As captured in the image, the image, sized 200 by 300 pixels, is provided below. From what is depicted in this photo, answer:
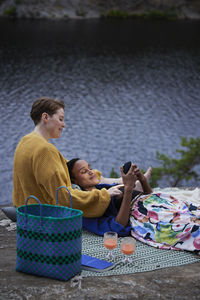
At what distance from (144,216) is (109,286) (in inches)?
42.0

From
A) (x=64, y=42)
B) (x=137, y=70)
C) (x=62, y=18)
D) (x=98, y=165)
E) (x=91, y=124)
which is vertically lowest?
(x=98, y=165)

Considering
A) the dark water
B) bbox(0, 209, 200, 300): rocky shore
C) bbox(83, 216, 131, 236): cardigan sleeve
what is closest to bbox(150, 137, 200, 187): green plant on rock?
the dark water

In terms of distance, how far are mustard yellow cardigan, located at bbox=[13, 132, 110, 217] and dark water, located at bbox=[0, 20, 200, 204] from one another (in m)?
7.88

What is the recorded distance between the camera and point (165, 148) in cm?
1416

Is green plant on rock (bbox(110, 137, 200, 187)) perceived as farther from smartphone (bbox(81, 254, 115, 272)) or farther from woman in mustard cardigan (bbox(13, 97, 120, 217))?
smartphone (bbox(81, 254, 115, 272))

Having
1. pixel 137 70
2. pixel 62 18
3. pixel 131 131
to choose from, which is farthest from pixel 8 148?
pixel 62 18

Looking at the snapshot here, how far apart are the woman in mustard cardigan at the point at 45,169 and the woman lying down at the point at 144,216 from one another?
0.14 metres

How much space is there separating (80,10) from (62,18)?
250 centimetres

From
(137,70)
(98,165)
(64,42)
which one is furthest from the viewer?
(64,42)

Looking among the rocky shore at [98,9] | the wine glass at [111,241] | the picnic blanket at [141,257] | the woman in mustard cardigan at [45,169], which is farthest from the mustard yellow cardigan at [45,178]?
the rocky shore at [98,9]

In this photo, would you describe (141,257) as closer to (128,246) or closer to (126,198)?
(128,246)

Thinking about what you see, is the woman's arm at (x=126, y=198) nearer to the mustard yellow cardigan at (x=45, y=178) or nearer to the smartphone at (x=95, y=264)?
the mustard yellow cardigan at (x=45, y=178)

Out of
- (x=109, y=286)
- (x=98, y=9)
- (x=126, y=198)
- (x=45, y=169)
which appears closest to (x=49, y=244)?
(x=109, y=286)

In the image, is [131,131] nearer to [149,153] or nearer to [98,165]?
[149,153]
